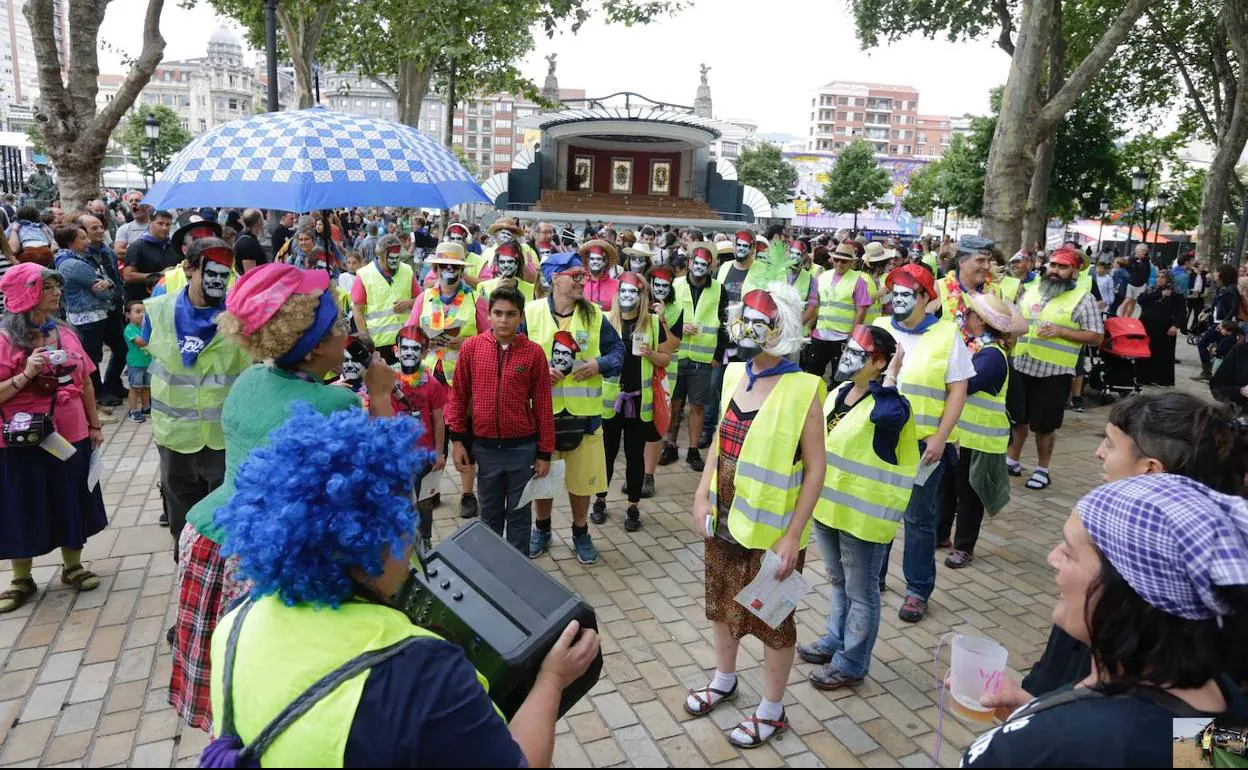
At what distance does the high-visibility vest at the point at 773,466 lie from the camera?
3.29 meters

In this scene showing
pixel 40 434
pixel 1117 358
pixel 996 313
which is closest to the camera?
pixel 40 434

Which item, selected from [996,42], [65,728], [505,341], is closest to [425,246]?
[505,341]

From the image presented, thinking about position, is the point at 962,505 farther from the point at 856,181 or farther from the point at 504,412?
the point at 856,181

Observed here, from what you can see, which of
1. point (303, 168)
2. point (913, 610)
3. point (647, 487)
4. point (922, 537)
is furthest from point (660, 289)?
point (303, 168)

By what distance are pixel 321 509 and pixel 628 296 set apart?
4.67 metres

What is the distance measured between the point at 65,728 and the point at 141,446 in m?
4.66

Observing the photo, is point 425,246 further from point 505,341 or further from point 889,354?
point 889,354

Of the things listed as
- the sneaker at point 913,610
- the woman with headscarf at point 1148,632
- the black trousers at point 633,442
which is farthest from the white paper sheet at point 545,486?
the woman with headscarf at point 1148,632

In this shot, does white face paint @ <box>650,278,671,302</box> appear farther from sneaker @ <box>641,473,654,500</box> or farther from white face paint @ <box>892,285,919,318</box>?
white face paint @ <box>892,285,919,318</box>

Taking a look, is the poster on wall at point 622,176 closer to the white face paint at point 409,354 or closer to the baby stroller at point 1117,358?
the baby stroller at point 1117,358

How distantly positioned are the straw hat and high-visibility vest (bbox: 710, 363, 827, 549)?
91.0 inches

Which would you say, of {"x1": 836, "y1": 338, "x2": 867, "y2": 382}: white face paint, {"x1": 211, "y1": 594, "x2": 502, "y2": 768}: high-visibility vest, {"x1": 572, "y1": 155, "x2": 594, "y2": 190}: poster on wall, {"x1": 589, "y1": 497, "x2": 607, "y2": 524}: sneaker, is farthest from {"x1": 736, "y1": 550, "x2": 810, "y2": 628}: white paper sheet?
{"x1": 572, "y1": 155, "x2": 594, "y2": 190}: poster on wall

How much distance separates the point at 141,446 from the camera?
755 cm

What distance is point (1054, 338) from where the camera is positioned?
22.9 ft
